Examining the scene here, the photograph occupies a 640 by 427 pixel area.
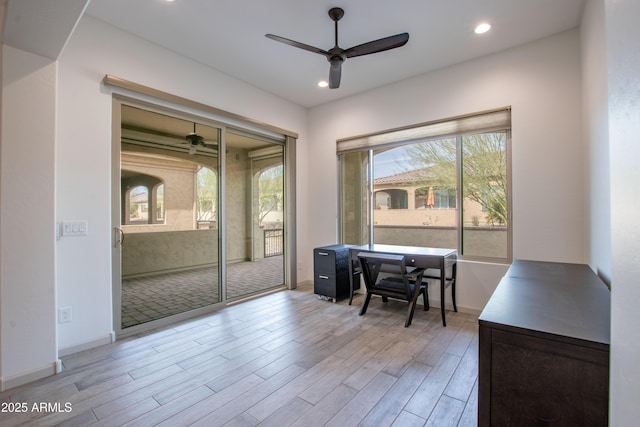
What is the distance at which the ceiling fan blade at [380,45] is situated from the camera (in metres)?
2.45

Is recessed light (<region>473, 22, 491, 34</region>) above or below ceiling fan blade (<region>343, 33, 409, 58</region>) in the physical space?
above

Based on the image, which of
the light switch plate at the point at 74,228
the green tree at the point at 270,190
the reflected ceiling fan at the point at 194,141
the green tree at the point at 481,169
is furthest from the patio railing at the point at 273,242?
the green tree at the point at 481,169

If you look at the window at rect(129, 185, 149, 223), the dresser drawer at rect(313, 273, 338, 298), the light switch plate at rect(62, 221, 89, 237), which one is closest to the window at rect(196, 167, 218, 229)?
the window at rect(129, 185, 149, 223)

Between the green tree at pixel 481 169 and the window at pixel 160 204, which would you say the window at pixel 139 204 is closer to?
the window at pixel 160 204

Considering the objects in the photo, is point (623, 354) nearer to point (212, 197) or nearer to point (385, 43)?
point (385, 43)

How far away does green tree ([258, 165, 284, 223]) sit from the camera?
4.52 m

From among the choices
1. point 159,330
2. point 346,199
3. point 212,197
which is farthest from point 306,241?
point 159,330

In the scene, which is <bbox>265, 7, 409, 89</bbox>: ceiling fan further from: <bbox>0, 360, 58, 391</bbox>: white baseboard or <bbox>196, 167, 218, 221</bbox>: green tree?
<bbox>0, 360, 58, 391</bbox>: white baseboard

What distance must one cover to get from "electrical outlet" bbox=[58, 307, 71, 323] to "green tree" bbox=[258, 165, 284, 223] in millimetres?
2477

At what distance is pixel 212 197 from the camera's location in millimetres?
3779

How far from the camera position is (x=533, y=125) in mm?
3086

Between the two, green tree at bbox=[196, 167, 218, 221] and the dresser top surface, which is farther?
green tree at bbox=[196, 167, 218, 221]

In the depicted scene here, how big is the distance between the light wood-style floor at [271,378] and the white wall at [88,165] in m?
0.42

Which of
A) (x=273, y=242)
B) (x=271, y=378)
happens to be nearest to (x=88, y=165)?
(x=271, y=378)
